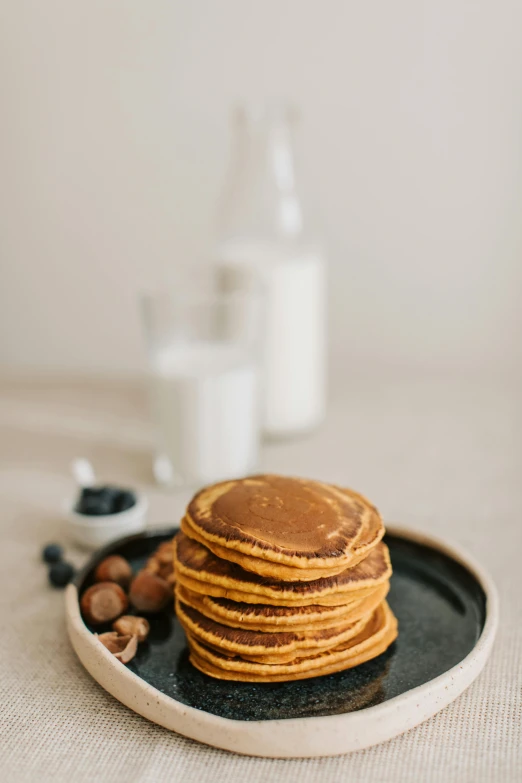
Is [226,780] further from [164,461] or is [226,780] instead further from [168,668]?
[164,461]

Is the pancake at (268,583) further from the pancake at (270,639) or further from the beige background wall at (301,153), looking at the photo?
the beige background wall at (301,153)

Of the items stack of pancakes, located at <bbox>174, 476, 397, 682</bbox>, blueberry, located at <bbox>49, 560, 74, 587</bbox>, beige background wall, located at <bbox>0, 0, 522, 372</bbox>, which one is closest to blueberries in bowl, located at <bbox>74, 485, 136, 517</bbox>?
blueberry, located at <bbox>49, 560, 74, 587</bbox>

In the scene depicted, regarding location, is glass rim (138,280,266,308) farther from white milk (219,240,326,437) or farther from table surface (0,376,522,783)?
table surface (0,376,522,783)

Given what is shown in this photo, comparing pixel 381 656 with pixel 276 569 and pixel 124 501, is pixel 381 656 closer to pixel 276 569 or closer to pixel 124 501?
pixel 276 569

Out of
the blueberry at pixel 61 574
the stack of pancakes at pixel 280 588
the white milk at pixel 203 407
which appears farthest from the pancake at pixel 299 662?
the white milk at pixel 203 407

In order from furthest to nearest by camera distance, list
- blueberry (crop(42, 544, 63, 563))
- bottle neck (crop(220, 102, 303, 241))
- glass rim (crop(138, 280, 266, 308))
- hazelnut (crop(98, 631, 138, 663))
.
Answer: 1. bottle neck (crop(220, 102, 303, 241))
2. glass rim (crop(138, 280, 266, 308))
3. blueberry (crop(42, 544, 63, 563))
4. hazelnut (crop(98, 631, 138, 663))

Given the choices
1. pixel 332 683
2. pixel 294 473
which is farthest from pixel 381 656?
pixel 294 473

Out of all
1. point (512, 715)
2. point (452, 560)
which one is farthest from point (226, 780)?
point (452, 560)
